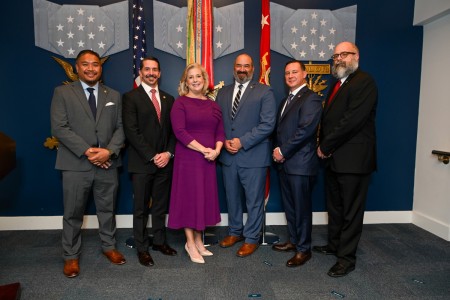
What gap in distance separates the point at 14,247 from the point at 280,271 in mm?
2633

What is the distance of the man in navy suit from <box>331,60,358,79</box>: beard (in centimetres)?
27

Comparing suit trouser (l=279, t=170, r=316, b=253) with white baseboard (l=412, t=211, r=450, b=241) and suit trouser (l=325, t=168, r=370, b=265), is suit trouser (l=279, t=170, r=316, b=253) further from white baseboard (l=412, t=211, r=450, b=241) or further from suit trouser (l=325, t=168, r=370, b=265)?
white baseboard (l=412, t=211, r=450, b=241)

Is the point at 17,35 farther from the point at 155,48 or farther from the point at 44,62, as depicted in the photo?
the point at 155,48

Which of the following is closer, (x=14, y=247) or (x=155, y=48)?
(x=14, y=247)

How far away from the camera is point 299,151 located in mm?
2789

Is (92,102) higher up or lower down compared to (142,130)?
higher up

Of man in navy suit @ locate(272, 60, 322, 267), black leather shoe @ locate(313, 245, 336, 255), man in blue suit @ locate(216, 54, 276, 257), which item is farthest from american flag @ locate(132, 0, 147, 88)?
black leather shoe @ locate(313, 245, 336, 255)

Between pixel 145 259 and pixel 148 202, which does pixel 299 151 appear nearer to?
pixel 148 202

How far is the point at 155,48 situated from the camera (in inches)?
141

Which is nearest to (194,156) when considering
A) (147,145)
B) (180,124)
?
(180,124)

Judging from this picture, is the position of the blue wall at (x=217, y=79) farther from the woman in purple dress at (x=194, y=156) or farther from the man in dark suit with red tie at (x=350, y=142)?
the man in dark suit with red tie at (x=350, y=142)

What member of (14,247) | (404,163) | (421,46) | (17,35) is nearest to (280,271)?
(404,163)

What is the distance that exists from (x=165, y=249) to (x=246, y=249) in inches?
30.4

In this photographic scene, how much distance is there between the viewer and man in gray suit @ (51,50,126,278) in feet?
8.55
